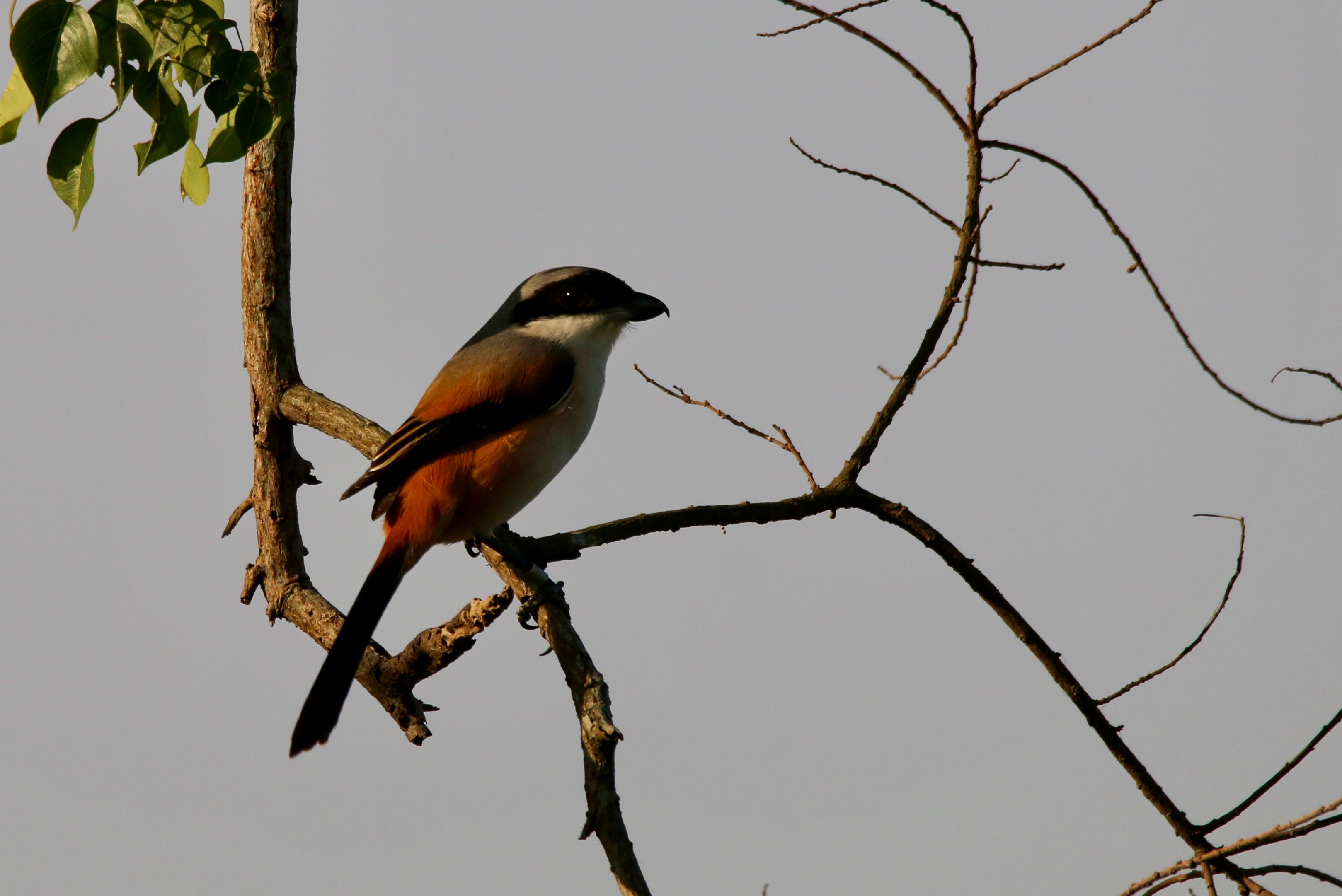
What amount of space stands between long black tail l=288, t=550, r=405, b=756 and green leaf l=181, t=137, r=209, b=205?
130 cm

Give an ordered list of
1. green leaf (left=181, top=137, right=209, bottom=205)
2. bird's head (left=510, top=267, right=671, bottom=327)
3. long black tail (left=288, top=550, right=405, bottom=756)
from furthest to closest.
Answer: bird's head (left=510, top=267, right=671, bottom=327)
long black tail (left=288, top=550, right=405, bottom=756)
green leaf (left=181, top=137, right=209, bottom=205)

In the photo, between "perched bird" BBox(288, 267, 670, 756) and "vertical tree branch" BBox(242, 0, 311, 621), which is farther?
"vertical tree branch" BBox(242, 0, 311, 621)

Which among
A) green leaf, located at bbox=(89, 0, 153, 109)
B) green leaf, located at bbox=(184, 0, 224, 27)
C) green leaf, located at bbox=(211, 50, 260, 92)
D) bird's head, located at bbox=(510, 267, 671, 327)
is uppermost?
bird's head, located at bbox=(510, 267, 671, 327)

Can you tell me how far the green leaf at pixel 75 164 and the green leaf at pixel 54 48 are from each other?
0.18 meters

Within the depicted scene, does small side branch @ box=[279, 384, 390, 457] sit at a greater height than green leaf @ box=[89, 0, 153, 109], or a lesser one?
greater

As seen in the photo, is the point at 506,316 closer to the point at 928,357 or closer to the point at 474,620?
the point at 474,620

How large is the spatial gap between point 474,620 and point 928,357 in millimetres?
1527

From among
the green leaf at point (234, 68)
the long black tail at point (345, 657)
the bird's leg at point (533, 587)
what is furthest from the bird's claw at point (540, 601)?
the green leaf at point (234, 68)

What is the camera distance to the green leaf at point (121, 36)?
236 centimetres

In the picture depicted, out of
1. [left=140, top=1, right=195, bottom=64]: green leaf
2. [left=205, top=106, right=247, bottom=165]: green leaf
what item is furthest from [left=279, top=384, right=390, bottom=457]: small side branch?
[left=140, top=1, right=195, bottom=64]: green leaf

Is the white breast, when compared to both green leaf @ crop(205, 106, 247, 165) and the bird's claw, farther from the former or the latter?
green leaf @ crop(205, 106, 247, 165)

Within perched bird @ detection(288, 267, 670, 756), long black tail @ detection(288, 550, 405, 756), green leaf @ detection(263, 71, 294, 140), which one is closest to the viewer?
green leaf @ detection(263, 71, 294, 140)

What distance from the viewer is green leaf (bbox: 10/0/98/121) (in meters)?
2.19

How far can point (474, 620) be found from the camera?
132 inches
